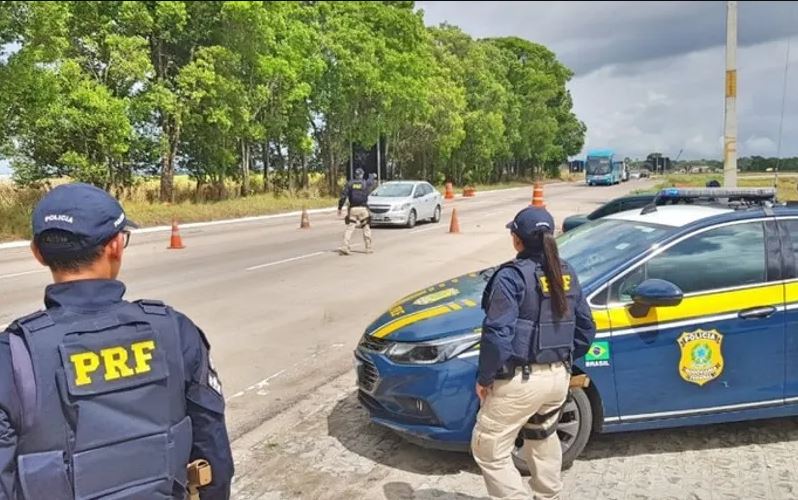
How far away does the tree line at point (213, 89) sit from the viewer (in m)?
19.1

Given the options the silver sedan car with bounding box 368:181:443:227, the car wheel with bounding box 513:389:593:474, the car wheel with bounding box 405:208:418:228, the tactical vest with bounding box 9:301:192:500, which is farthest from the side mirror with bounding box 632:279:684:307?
the car wheel with bounding box 405:208:418:228

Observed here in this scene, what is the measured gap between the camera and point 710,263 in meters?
4.19

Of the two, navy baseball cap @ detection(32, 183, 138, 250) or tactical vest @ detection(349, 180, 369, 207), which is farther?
tactical vest @ detection(349, 180, 369, 207)

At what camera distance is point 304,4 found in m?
34.4

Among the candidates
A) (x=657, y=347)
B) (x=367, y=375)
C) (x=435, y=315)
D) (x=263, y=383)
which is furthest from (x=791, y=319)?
(x=263, y=383)

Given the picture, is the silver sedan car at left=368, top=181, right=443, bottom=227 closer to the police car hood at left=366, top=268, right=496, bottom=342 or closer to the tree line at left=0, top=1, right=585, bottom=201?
the tree line at left=0, top=1, right=585, bottom=201

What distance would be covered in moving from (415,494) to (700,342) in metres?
1.91

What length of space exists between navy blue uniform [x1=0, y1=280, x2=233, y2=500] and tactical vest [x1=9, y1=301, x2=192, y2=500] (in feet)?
0.05

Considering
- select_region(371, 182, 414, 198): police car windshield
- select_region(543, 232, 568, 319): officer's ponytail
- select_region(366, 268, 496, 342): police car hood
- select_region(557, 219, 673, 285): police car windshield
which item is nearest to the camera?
select_region(543, 232, 568, 319): officer's ponytail

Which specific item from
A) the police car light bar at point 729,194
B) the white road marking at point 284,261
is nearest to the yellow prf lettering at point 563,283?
the police car light bar at point 729,194

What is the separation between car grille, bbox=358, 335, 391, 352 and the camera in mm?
4195

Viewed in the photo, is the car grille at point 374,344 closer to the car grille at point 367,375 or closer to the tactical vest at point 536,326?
the car grille at point 367,375

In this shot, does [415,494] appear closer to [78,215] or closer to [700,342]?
[700,342]

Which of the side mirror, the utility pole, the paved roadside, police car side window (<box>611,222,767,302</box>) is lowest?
the paved roadside
